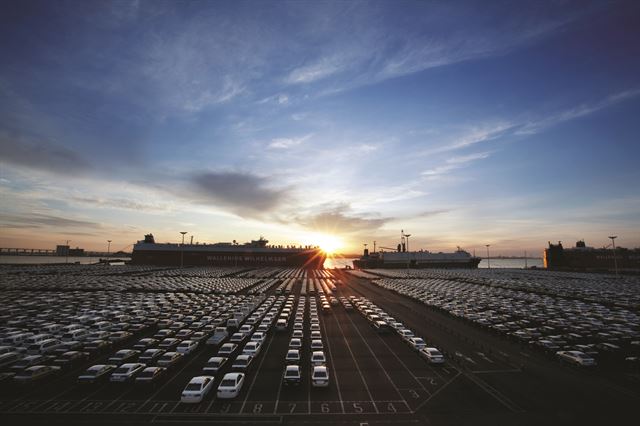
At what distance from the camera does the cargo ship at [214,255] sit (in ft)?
485

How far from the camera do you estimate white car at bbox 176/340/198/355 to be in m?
25.8

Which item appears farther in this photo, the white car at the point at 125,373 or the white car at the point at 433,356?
the white car at the point at 433,356

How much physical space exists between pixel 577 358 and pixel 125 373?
32453 mm

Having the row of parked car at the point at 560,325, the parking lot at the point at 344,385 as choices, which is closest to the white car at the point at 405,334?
the parking lot at the point at 344,385

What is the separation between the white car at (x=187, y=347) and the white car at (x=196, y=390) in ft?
26.4

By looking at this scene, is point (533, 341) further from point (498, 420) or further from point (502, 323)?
point (498, 420)

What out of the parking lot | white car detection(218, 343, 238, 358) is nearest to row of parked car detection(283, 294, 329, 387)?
the parking lot

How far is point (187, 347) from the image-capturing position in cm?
2628

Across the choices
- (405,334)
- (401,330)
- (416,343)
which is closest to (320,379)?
(416,343)

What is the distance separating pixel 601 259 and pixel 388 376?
178m

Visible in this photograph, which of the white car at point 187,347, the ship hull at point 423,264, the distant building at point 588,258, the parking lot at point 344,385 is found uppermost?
the distant building at point 588,258

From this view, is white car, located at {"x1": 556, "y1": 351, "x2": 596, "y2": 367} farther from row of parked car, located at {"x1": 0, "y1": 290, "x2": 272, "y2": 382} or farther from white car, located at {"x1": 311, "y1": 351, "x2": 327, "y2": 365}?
row of parked car, located at {"x1": 0, "y1": 290, "x2": 272, "y2": 382}

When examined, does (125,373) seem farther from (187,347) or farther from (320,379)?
(320,379)

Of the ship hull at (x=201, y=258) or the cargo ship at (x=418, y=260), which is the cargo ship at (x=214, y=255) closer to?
the ship hull at (x=201, y=258)
